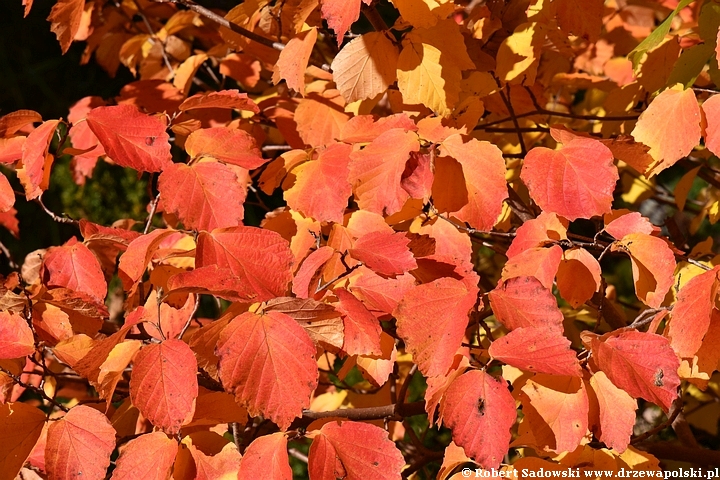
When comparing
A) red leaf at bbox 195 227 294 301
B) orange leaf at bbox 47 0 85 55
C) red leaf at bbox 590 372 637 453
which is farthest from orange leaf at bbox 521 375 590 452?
orange leaf at bbox 47 0 85 55

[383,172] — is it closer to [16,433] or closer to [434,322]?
[434,322]

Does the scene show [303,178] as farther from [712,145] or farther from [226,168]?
[712,145]

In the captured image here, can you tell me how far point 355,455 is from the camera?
940mm

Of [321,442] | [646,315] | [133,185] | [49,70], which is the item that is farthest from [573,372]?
[49,70]

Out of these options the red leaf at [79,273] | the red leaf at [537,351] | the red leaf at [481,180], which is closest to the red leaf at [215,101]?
the red leaf at [79,273]

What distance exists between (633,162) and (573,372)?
0.41 metres

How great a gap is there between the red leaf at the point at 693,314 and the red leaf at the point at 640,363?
0.18ft

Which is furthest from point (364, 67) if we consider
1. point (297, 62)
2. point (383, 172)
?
point (383, 172)

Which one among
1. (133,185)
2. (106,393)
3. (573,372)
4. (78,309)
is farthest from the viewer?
(133,185)

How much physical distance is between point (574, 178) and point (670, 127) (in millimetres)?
178

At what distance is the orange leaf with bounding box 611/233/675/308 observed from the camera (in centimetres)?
100

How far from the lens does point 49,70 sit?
3.23 metres

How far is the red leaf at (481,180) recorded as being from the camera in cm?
106

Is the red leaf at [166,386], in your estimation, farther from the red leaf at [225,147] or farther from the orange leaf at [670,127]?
the orange leaf at [670,127]
